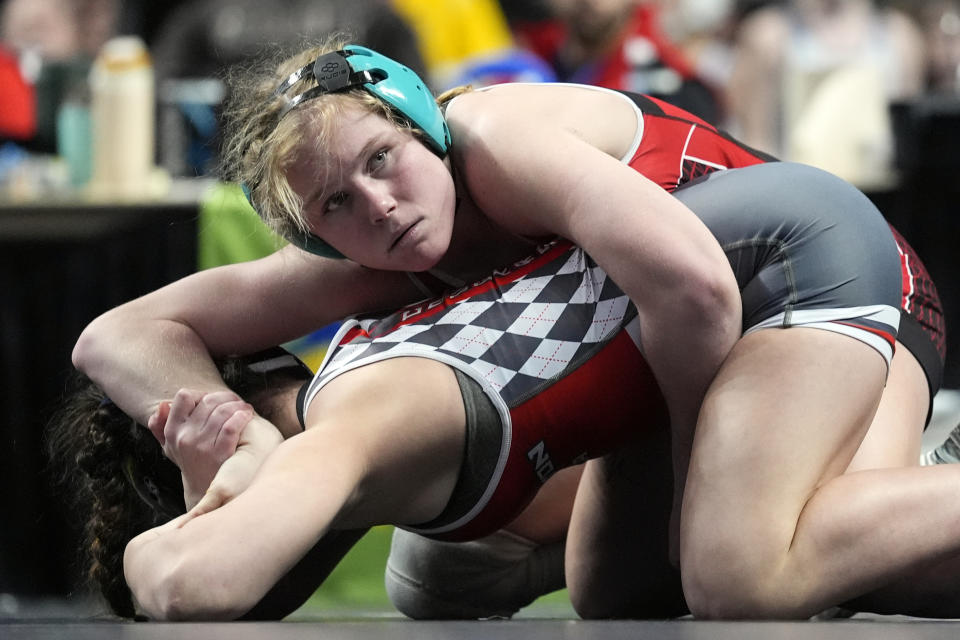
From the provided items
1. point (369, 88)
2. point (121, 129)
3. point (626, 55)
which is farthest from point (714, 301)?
point (626, 55)

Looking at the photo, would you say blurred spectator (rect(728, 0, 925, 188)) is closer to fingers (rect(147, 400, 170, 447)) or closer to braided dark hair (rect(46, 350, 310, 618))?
braided dark hair (rect(46, 350, 310, 618))

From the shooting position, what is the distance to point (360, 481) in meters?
1.38

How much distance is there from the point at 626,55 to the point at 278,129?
249 centimetres

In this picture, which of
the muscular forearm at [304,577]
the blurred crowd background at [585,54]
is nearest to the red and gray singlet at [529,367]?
the muscular forearm at [304,577]

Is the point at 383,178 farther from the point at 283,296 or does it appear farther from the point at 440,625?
the point at 440,625

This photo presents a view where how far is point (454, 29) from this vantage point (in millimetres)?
4434

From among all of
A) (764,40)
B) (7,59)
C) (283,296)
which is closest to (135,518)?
(283,296)

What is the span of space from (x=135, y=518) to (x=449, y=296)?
1.74 ft

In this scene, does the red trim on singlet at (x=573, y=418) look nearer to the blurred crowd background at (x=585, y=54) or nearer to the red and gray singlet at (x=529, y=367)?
the red and gray singlet at (x=529, y=367)

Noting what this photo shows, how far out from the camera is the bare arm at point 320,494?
1.28 meters

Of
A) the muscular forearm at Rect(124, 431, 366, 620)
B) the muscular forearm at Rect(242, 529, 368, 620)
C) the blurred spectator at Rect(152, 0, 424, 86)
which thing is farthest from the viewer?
the blurred spectator at Rect(152, 0, 424, 86)

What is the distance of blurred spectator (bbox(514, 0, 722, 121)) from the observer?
146 inches

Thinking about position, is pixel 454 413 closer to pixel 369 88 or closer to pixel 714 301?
pixel 714 301

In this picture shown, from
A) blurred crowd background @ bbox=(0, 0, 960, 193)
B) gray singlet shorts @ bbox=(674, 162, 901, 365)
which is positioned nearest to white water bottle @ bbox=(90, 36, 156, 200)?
blurred crowd background @ bbox=(0, 0, 960, 193)
